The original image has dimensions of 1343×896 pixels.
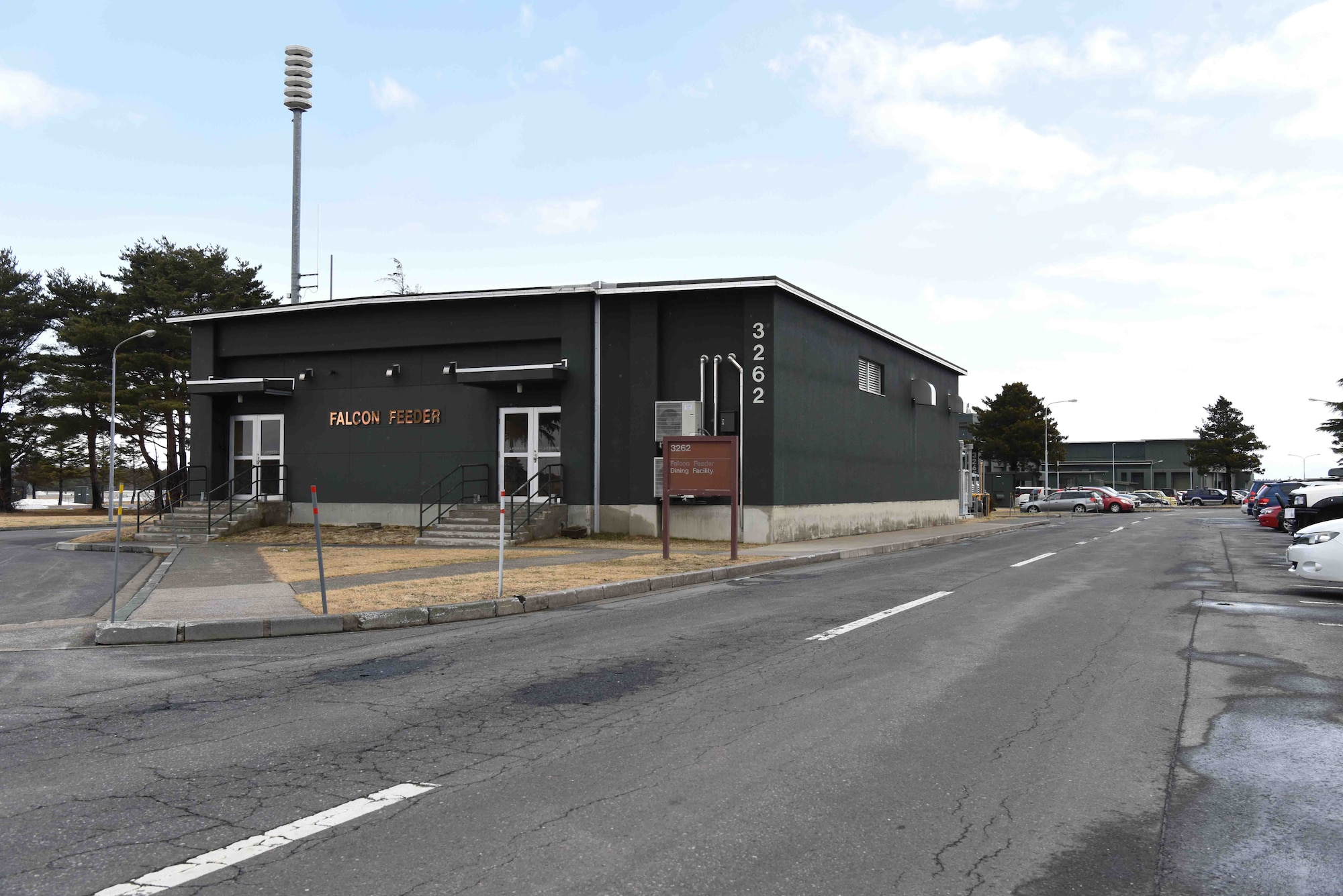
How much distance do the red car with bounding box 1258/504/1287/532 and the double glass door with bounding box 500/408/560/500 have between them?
24.1 meters

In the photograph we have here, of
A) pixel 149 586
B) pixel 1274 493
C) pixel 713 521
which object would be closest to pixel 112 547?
pixel 149 586

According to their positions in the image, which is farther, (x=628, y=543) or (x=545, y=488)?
(x=545, y=488)

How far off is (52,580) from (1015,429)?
75.1 meters

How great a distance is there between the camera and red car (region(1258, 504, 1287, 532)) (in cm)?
3161

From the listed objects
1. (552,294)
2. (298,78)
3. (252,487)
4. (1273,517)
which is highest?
(298,78)

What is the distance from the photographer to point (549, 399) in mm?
24828

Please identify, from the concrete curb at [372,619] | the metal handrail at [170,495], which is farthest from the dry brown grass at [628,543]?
the metal handrail at [170,495]

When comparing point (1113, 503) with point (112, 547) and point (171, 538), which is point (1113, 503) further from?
point (112, 547)

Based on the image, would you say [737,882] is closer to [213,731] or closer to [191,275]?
[213,731]

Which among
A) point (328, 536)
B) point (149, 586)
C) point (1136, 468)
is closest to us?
point (149, 586)

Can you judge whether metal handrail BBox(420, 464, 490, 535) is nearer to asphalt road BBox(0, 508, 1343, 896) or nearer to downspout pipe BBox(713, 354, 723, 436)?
downspout pipe BBox(713, 354, 723, 436)

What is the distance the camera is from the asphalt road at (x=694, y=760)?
12.5ft

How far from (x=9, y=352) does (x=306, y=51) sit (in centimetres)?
2712

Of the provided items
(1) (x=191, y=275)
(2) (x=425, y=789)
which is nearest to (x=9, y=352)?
(1) (x=191, y=275)
